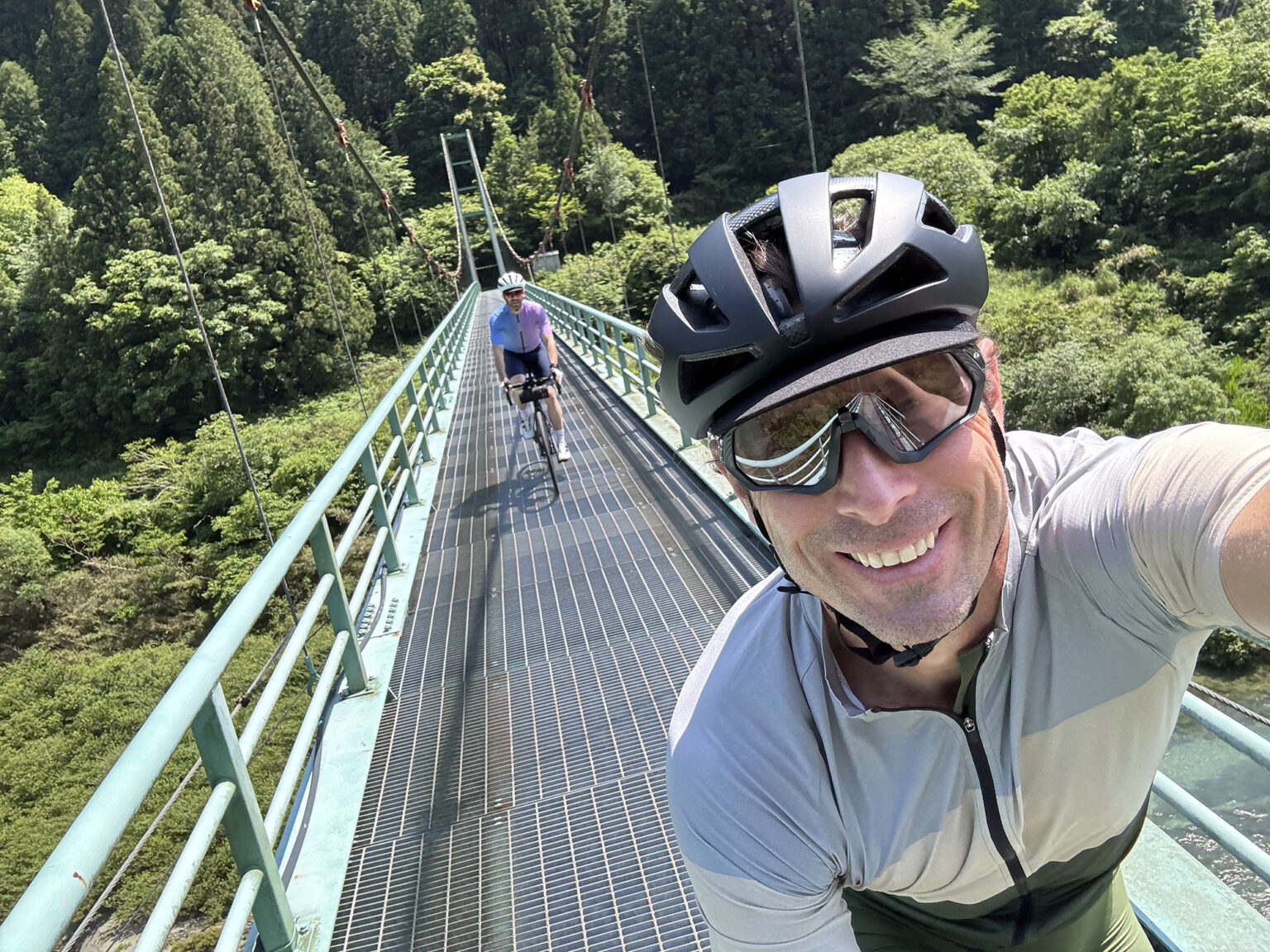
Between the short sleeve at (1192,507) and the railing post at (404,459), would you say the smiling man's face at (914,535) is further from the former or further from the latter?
the railing post at (404,459)

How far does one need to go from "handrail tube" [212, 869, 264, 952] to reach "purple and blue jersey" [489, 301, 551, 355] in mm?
5245

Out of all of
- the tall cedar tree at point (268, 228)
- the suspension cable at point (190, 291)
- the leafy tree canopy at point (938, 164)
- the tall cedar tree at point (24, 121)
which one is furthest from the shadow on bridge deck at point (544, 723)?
the tall cedar tree at point (24, 121)

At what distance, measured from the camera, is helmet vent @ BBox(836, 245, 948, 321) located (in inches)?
41.7

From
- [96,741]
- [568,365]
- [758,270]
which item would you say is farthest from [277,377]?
[758,270]

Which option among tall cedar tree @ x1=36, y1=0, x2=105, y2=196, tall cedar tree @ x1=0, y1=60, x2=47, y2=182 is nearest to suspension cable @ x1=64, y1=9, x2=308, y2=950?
tall cedar tree @ x1=36, y1=0, x2=105, y2=196

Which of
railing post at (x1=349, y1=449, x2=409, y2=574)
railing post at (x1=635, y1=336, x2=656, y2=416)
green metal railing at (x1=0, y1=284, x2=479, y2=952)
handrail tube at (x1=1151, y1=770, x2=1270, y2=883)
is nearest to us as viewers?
green metal railing at (x1=0, y1=284, x2=479, y2=952)

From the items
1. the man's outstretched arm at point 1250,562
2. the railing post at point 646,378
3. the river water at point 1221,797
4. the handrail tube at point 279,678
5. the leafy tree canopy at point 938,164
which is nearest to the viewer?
the man's outstretched arm at point 1250,562

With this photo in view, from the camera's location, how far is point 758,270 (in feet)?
3.71

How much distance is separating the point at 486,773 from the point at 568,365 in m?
10.2

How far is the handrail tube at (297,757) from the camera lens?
230 centimetres

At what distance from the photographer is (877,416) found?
40.3 inches

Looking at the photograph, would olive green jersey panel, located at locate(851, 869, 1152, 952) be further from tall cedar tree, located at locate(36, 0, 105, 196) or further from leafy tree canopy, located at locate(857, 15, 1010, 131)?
tall cedar tree, located at locate(36, 0, 105, 196)

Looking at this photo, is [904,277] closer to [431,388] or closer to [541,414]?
[541,414]

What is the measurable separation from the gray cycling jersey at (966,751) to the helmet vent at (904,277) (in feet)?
0.97
